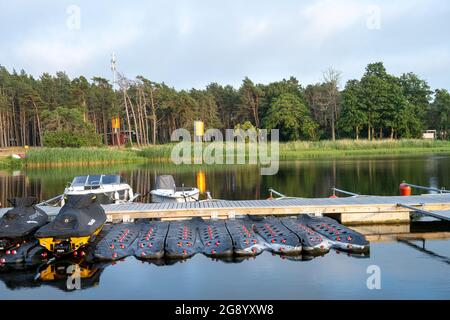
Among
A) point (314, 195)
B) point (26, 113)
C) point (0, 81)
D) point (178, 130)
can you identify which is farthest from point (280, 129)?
point (314, 195)

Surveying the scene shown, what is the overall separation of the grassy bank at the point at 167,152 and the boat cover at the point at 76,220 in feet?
102

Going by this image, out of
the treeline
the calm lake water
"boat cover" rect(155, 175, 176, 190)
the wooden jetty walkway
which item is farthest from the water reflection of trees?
the treeline

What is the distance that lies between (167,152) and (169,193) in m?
28.7

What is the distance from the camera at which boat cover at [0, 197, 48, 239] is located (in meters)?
10.3

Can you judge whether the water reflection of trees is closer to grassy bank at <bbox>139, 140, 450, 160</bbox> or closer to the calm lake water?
the calm lake water

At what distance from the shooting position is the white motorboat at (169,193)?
1686cm

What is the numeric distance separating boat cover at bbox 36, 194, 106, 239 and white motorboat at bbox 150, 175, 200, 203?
5786 mm

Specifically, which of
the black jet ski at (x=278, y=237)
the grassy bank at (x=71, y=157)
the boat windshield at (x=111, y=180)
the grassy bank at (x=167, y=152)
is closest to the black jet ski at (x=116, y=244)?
the black jet ski at (x=278, y=237)

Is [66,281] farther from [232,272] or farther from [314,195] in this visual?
[314,195]

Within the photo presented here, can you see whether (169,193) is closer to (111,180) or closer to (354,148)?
(111,180)

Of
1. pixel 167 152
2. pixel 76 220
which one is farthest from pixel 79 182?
pixel 167 152

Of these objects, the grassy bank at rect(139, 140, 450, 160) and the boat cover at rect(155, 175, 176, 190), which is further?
the grassy bank at rect(139, 140, 450, 160)

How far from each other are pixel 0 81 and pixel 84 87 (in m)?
13.7

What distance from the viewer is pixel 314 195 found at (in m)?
20.5
